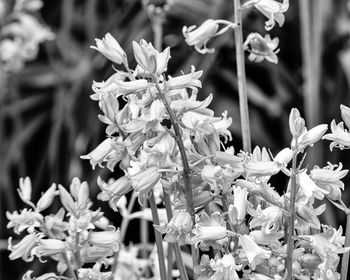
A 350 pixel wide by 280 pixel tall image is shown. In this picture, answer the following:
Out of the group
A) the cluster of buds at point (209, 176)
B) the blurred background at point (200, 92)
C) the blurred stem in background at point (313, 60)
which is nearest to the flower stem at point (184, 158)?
the cluster of buds at point (209, 176)

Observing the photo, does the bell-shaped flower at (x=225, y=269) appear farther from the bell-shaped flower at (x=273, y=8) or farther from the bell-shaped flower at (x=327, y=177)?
the bell-shaped flower at (x=273, y=8)

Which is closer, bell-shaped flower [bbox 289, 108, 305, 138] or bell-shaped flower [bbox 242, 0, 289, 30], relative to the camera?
bell-shaped flower [bbox 289, 108, 305, 138]

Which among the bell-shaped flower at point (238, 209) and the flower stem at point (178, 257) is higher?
the bell-shaped flower at point (238, 209)

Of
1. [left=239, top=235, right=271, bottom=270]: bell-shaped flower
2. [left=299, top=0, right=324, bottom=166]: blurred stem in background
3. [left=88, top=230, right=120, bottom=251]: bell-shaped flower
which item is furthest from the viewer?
[left=299, top=0, right=324, bottom=166]: blurred stem in background

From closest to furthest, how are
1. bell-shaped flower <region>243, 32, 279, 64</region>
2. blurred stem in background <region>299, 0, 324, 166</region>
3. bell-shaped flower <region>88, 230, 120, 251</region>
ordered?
bell-shaped flower <region>88, 230, 120, 251</region> < bell-shaped flower <region>243, 32, 279, 64</region> < blurred stem in background <region>299, 0, 324, 166</region>

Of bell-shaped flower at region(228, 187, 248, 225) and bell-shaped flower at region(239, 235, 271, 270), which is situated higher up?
bell-shaped flower at region(228, 187, 248, 225)

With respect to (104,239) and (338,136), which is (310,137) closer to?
(338,136)

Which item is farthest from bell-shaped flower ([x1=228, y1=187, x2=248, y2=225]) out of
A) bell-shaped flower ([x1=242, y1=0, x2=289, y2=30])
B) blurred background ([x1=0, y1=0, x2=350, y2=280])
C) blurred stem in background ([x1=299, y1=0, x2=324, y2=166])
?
blurred background ([x1=0, y1=0, x2=350, y2=280])

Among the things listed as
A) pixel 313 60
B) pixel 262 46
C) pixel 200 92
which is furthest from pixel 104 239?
pixel 200 92

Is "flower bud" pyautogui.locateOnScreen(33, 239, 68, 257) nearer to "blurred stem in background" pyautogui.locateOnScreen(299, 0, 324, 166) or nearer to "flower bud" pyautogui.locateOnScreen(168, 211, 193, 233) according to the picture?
"flower bud" pyautogui.locateOnScreen(168, 211, 193, 233)
